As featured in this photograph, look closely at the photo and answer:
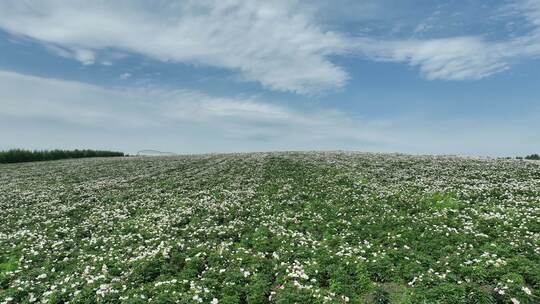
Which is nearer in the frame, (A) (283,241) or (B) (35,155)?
(A) (283,241)

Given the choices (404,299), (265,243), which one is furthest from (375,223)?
(404,299)

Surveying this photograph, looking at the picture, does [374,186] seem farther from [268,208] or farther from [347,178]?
[268,208]

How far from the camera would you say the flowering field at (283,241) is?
12867 mm

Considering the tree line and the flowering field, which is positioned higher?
the tree line

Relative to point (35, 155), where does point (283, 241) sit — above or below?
below

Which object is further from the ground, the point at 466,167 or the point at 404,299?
the point at 466,167

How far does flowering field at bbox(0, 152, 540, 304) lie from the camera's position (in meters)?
12.9

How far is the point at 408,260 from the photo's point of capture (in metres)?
14.9

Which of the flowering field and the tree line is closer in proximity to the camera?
the flowering field

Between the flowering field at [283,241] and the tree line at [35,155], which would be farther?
the tree line at [35,155]

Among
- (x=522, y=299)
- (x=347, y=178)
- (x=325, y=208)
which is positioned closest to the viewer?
(x=522, y=299)

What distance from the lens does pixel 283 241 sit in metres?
17.6

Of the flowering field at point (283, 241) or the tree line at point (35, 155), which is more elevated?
the tree line at point (35, 155)

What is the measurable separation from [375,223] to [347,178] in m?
13.8
